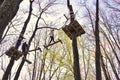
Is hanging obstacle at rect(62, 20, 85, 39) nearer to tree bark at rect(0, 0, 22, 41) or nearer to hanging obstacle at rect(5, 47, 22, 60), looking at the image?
hanging obstacle at rect(5, 47, 22, 60)

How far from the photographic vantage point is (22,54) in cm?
1364

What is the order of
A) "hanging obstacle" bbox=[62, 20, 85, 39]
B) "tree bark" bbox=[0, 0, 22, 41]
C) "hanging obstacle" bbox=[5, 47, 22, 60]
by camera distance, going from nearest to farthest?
"tree bark" bbox=[0, 0, 22, 41] → "hanging obstacle" bbox=[62, 20, 85, 39] → "hanging obstacle" bbox=[5, 47, 22, 60]

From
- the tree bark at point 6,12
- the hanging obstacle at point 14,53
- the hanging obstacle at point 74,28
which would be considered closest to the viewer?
the tree bark at point 6,12

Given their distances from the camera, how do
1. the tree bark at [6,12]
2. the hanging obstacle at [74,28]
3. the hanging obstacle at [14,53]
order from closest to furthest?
1. the tree bark at [6,12]
2. the hanging obstacle at [74,28]
3. the hanging obstacle at [14,53]

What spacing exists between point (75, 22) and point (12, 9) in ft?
23.8

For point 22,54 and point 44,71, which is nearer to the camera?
point 22,54

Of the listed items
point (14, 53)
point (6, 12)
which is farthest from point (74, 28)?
A: point (6, 12)

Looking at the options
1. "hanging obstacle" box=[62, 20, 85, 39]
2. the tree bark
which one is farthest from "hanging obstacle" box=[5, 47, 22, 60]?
the tree bark

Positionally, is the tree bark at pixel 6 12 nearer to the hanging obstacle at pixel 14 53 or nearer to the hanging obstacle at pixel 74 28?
the hanging obstacle at pixel 74 28

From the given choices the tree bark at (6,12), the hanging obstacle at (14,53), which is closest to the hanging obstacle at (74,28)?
the hanging obstacle at (14,53)

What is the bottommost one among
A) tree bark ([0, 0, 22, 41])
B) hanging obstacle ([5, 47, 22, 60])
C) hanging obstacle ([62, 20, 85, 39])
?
hanging obstacle ([5, 47, 22, 60])

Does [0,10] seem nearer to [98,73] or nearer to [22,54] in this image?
[98,73]

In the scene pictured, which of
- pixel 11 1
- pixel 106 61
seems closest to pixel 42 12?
pixel 106 61

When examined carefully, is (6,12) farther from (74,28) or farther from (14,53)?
(14,53)
